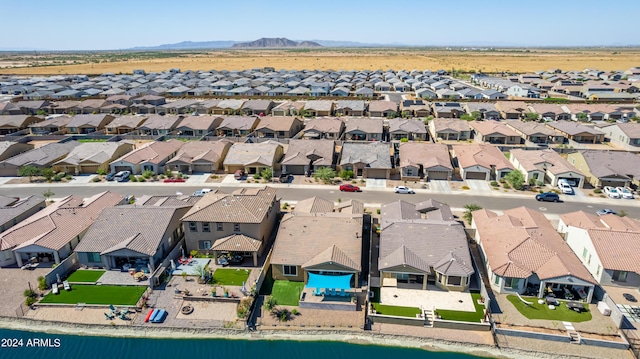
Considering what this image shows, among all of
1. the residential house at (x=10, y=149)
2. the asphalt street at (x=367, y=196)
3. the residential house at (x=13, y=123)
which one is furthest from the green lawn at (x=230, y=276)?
the residential house at (x=13, y=123)

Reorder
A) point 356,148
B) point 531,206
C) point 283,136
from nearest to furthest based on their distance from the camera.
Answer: point 531,206, point 356,148, point 283,136

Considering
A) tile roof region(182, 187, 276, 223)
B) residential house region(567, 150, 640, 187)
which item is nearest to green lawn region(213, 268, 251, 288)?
tile roof region(182, 187, 276, 223)

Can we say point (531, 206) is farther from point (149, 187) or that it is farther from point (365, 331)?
point (149, 187)

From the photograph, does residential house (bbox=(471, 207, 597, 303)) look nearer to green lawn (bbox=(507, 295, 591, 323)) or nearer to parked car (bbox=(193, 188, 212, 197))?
green lawn (bbox=(507, 295, 591, 323))

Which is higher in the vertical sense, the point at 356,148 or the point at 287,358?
the point at 356,148

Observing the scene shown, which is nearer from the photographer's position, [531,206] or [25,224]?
[25,224]

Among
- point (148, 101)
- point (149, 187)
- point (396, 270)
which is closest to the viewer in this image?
point (396, 270)

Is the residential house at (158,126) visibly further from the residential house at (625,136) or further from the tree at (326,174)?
the residential house at (625,136)

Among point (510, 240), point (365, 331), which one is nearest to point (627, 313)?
point (510, 240)

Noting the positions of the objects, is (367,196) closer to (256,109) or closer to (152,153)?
(152,153)
